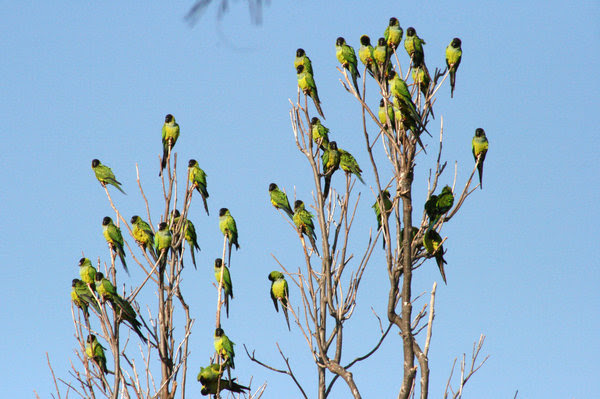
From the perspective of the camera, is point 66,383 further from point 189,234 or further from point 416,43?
point 416,43

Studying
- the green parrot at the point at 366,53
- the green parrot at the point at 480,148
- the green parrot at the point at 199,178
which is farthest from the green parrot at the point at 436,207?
the green parrot at the point at 199,178

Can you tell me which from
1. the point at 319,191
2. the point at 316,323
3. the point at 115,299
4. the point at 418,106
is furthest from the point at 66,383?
the point at 418,106

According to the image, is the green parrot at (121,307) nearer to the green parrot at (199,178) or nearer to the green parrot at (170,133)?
the green parrot at (170,133)

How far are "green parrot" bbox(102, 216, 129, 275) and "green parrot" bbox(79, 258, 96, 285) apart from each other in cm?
33

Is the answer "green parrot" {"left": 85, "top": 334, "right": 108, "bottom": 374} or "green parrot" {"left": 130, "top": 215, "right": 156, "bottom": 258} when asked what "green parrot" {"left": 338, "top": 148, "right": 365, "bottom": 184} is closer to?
"green parrot" {"left": 130, "top": 215, "right": 156, "bottom": 258}

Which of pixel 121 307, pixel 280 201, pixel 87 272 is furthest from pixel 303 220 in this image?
pixel 121 307

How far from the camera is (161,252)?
23.1 ft

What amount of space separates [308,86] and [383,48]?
5.74 feet

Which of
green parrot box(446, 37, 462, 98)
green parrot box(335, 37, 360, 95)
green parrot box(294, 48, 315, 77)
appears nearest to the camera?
green parrot box(446, 37, 462, 98)

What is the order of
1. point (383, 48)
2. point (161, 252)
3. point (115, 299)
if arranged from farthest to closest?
1. point (383, 48)
2. point (161, 252)
3. point (115, 299)

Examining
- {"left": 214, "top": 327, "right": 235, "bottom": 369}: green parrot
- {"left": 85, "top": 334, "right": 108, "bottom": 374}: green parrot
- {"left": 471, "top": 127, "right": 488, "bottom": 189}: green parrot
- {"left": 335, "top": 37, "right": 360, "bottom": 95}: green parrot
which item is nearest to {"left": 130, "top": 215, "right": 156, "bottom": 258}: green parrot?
{"left": 214, "top": 327, "right": 235, "bottom": 369}: green parrot

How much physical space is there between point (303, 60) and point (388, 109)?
9.19 feet

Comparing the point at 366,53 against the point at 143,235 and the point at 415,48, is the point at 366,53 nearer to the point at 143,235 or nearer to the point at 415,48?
the point at 415,48

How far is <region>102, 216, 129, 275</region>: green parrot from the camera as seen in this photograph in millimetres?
8828
